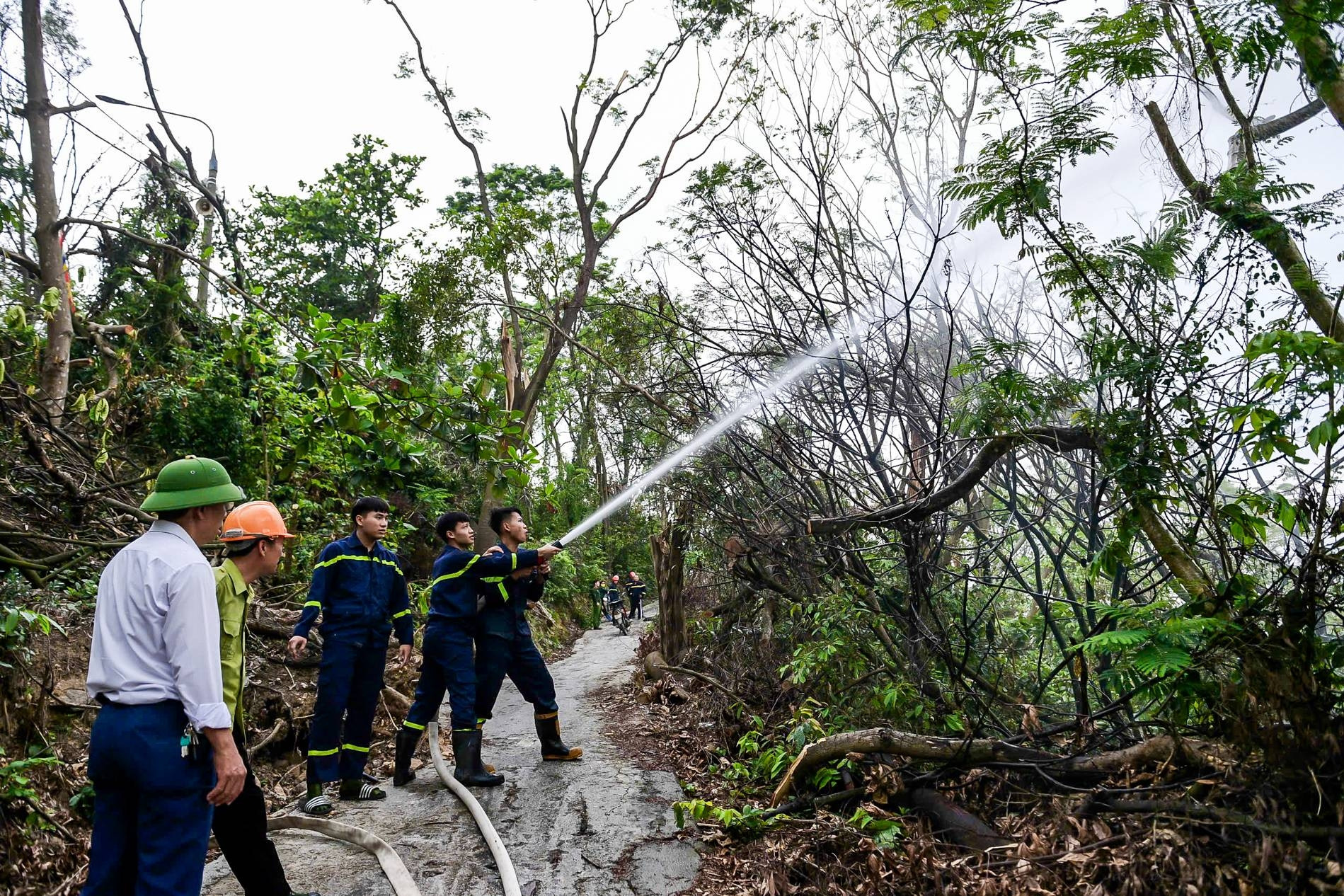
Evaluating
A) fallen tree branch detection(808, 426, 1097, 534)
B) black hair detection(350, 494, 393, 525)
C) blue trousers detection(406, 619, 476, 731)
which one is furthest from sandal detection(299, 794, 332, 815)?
fallen tree branch detection(808, 426, 1097, 534)

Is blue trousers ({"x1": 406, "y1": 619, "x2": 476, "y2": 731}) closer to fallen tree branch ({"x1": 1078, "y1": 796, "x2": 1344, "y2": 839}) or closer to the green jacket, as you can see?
the green jacket

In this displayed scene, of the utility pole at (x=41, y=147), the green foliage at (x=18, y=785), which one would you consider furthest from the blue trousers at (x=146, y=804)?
the utility pole at (x=41, y=147)

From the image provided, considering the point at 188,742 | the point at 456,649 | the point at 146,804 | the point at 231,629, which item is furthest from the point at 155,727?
the point at 456,649

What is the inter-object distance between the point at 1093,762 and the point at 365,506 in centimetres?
451

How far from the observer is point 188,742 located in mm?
2834

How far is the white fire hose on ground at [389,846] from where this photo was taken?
12.9 feet

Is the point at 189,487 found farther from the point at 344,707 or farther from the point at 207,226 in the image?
the point at 207,226

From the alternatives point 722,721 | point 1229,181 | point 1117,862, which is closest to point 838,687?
point 722,721

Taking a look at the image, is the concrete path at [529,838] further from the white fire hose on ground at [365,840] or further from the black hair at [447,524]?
the black hair at [447,524]

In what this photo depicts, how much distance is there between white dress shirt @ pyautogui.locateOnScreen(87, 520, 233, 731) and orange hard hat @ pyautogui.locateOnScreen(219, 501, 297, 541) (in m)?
0.87

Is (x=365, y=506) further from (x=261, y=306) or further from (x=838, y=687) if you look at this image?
(x=838, y=687)

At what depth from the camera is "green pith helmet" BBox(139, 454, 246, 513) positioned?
9.87 feet

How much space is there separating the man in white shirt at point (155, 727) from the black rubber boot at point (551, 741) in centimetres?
348

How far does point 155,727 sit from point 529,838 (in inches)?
102
